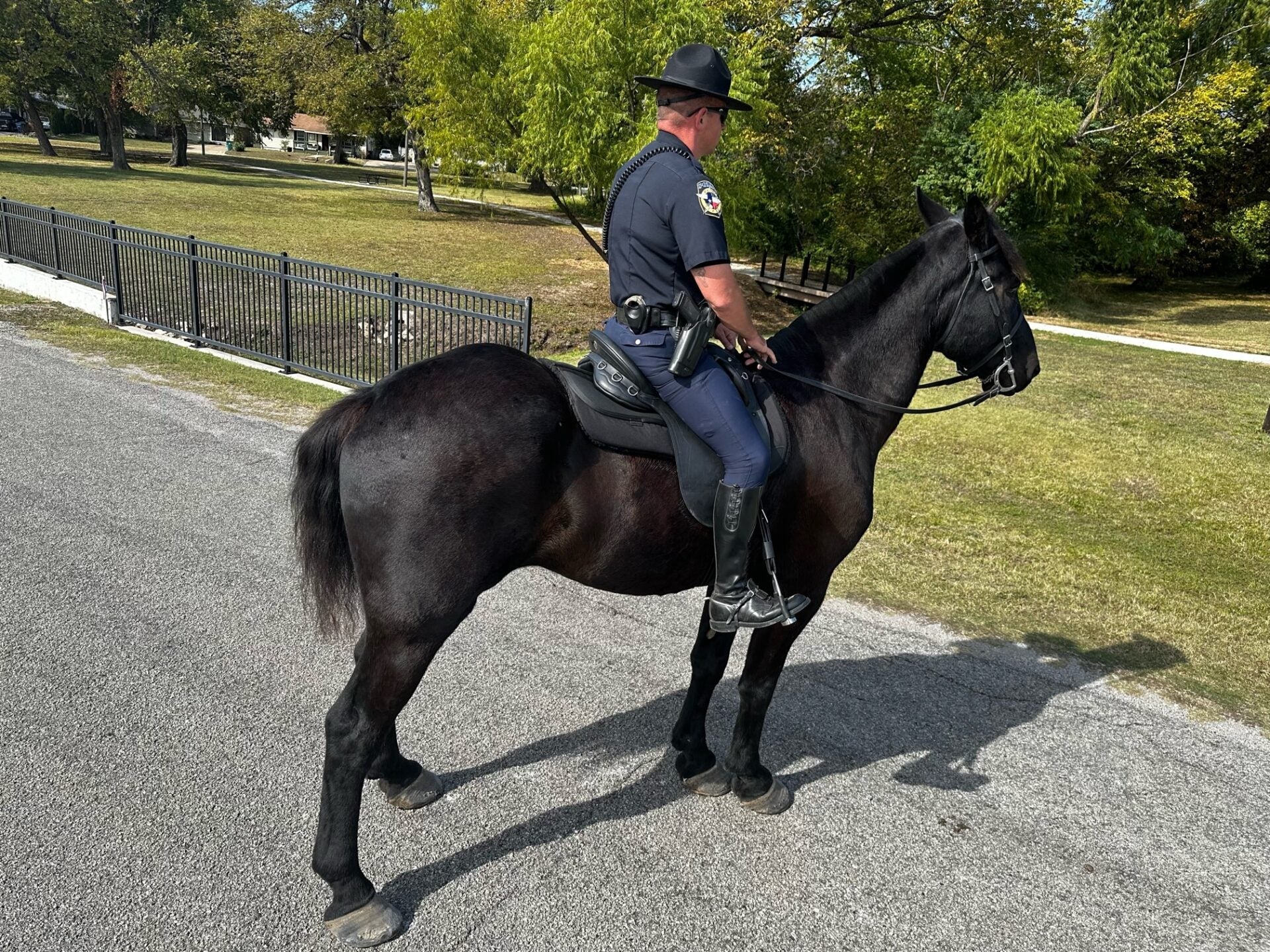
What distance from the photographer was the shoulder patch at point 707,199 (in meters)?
3.33

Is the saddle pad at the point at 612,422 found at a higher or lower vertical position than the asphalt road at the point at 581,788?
higher

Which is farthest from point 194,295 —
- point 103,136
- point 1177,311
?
point 103,136

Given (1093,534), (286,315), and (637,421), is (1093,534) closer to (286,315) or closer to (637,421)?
(637,421)

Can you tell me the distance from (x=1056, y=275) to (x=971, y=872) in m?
28.3

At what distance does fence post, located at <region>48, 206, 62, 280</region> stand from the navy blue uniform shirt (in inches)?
658

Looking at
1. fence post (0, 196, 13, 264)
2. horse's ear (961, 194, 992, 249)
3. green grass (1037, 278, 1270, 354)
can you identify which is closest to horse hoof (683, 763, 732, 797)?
horse's ear (961, 194, 992, 249)

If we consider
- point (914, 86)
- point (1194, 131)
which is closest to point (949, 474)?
point (914, 86)

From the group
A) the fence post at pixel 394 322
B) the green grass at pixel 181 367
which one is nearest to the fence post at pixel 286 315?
the green grass at pixel 181 367

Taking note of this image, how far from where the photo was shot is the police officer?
11.0ft

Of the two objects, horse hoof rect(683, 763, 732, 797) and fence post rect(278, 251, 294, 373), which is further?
fence post rect(278, 251, 294, 373)

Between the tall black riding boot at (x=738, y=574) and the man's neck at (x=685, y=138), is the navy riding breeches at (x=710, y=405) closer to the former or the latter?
the tall black riding boot at (x=738, y=574)

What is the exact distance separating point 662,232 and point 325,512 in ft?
5.60

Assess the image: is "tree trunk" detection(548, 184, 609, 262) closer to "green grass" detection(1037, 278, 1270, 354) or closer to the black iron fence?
the black iron fence

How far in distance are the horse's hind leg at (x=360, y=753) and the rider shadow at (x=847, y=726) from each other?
0.67ft
